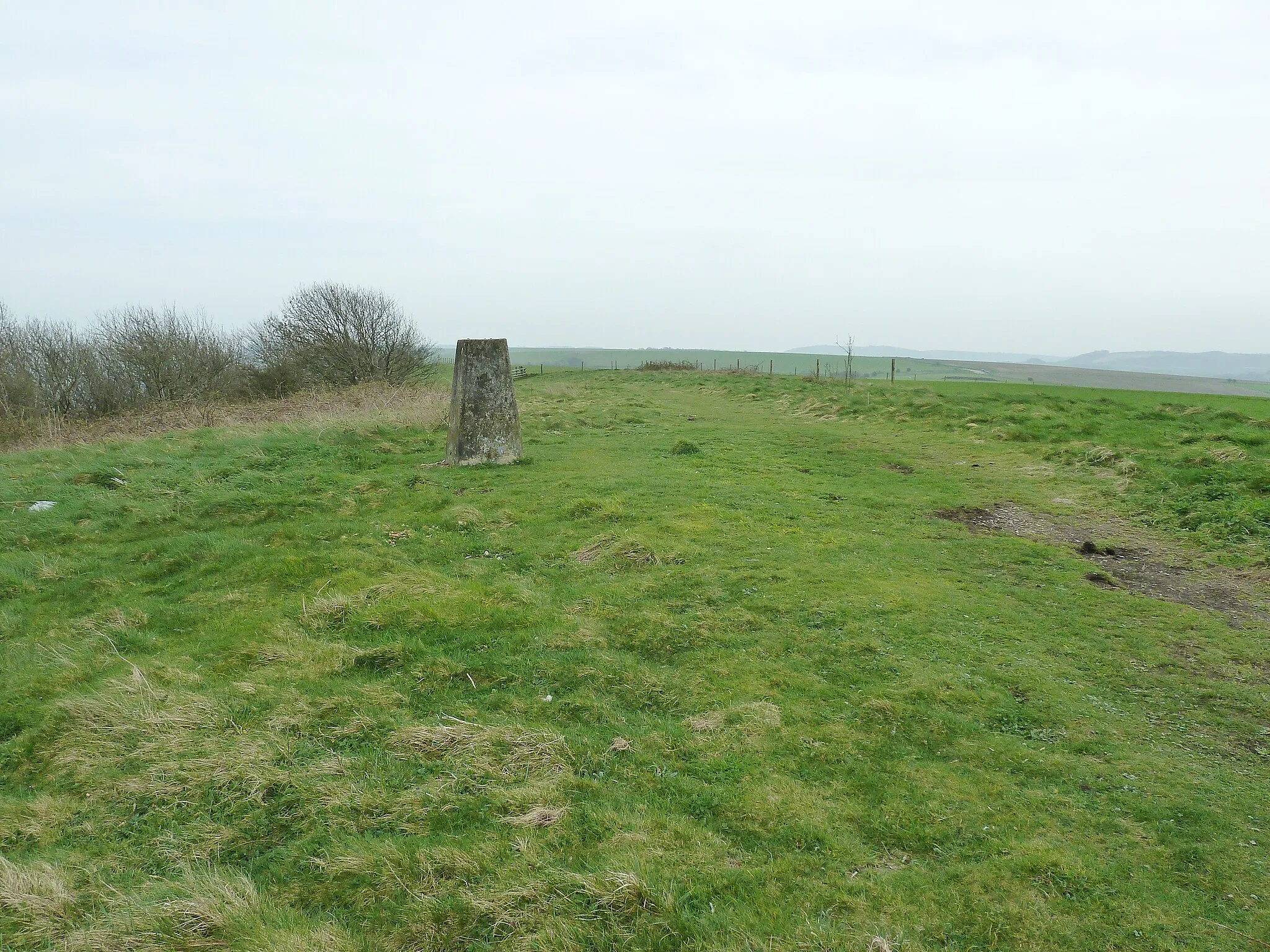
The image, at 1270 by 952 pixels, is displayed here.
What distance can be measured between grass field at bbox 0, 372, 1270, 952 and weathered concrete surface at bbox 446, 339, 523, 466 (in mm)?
3043

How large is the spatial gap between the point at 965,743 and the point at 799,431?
17.8 metres

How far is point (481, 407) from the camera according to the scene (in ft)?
51.7

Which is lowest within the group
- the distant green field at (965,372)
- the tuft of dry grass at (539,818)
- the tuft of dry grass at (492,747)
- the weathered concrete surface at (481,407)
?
the tuft of dry grass at (539,818)

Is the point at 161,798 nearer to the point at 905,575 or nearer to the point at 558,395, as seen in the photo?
the point at 905,575

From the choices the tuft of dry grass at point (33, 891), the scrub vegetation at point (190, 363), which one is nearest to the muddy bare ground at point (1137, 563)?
the tuft of dry grass at point (33, 891)

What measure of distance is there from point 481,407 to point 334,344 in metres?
27.4

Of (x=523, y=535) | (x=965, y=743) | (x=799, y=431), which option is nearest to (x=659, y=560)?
(x=523, y=535)

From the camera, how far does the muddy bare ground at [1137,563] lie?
850cm

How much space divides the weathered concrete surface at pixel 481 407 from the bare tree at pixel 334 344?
24.9 meters

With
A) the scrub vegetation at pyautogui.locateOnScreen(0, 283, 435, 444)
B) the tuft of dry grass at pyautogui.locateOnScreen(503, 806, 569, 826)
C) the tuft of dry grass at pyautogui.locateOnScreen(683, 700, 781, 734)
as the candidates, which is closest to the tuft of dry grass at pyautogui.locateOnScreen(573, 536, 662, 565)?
the tuft of dry grass at pyautogui.locateOnScreen(683, 700, 781, 734)

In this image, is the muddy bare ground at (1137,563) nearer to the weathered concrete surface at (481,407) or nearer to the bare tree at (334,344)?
the weathered concrete surface at (481,407)

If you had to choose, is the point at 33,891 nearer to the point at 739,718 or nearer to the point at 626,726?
the point at 626,726

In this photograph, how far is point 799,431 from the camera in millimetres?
22672

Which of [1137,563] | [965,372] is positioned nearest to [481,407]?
[1137,563]
